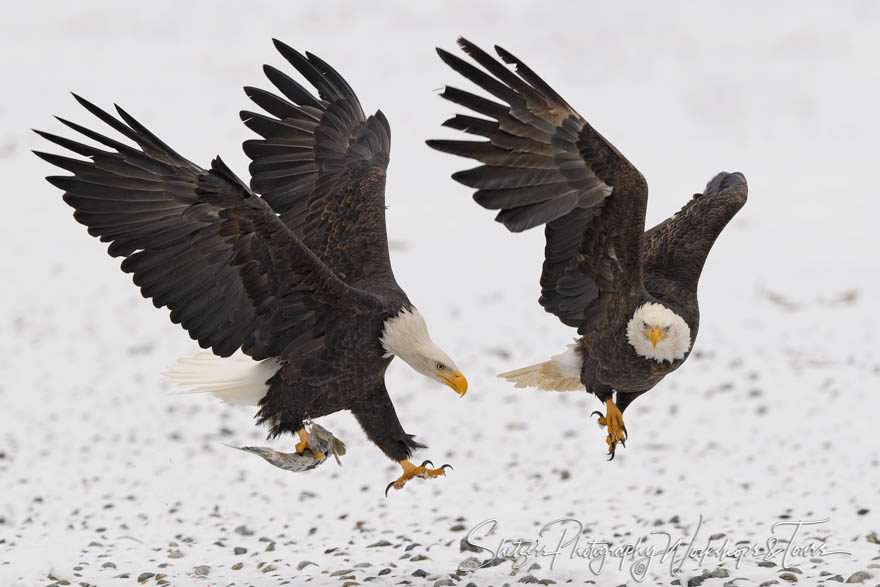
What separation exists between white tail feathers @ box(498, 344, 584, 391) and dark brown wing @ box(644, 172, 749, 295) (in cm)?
50

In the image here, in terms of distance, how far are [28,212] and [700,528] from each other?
8329mm

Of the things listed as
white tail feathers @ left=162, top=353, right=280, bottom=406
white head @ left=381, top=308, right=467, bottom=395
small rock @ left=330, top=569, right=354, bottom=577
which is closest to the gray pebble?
small rock @ left=330, top=569, right=354, bottom=577

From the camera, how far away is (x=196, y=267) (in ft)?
14.9

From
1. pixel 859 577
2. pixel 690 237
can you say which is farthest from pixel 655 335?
pixel 859 577

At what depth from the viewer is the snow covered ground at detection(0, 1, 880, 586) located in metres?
6.09

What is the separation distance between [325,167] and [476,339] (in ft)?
12.2

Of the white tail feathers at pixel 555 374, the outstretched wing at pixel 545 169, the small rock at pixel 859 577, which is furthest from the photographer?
the white tail feathers at pixel 555 374

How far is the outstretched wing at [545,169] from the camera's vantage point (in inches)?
156

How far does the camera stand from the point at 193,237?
4484 millimetres

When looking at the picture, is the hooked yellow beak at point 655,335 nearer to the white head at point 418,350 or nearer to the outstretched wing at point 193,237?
the white head at point 418,350

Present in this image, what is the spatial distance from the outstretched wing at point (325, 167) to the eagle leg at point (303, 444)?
69 centimetres

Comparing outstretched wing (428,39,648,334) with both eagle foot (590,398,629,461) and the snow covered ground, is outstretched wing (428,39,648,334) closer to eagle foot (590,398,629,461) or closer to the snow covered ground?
eagle foot (590,398,629,461)

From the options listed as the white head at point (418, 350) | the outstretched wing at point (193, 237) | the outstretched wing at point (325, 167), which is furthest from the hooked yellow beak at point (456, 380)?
the outstretched wing at point (325, 167)
